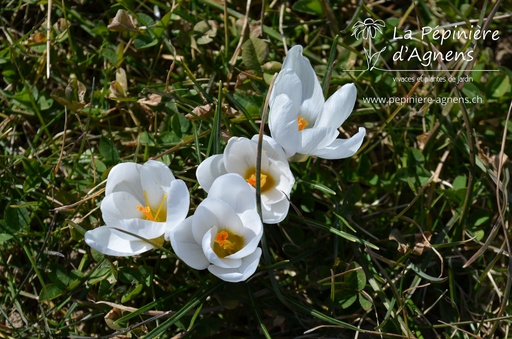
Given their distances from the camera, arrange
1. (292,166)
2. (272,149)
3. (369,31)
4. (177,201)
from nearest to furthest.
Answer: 1. (177,201)
2. (272,149)
3. (292,166)
4. (369,31)

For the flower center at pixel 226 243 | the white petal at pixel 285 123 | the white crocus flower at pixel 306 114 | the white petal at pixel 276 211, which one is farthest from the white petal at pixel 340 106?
the flower center at pixel 226 243

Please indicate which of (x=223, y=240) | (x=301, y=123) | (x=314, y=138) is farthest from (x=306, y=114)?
(x=223, y=240)

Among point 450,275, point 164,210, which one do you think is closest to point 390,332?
point 450,275

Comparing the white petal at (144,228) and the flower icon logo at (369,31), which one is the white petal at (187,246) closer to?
the white petal at (144,228)

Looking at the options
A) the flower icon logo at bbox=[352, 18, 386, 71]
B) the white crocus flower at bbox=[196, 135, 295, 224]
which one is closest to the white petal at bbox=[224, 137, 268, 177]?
the white crocus flower at bbox=[196, 135, 295, 224]

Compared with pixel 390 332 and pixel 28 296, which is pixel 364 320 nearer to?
pixel 390 332

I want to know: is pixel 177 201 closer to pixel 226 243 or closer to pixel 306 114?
pixel 226 243

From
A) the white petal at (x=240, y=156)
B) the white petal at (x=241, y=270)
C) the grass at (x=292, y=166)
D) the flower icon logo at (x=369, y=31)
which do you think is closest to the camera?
the white petal at (x=241, y=270)
